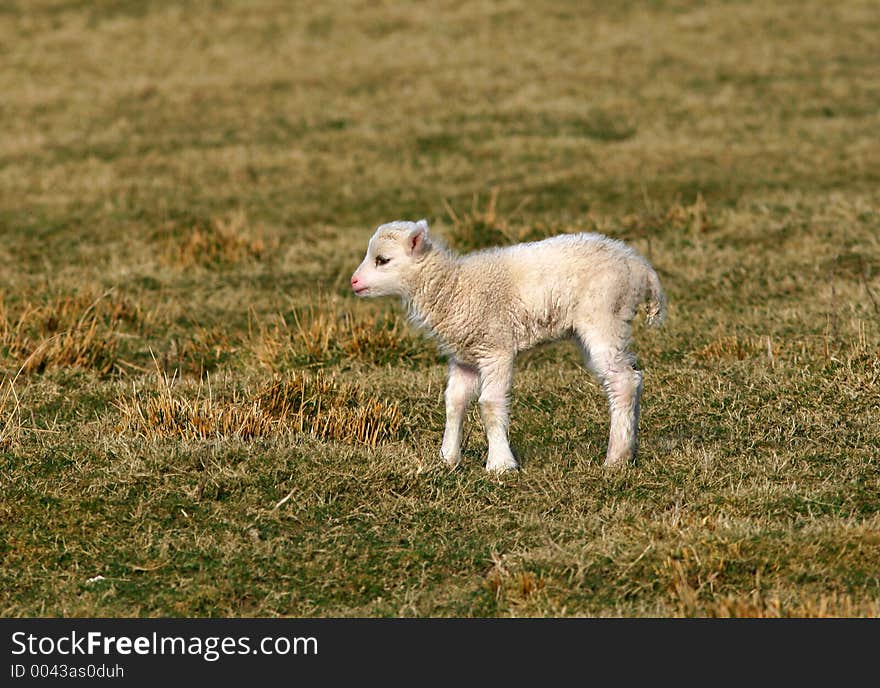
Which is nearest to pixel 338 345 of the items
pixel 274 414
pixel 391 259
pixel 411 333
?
pixel 411 333

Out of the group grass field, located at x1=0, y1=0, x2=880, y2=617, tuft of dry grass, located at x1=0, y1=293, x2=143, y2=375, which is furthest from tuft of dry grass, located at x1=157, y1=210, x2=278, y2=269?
tuft of dry grass, located at x1=0, y1=293, x2=143, y2=375

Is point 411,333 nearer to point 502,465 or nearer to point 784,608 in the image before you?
point 502,465

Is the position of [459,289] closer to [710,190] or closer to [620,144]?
[710,190]

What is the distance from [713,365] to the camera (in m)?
10.1

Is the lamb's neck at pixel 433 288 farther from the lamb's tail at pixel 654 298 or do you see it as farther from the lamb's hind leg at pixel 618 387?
the lamb's tail at pixel 654 298

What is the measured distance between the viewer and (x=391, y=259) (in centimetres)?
806

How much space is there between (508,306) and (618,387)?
825 mm

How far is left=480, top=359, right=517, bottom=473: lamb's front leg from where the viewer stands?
7.78 meters

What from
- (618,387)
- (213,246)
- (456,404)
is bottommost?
(213,246)

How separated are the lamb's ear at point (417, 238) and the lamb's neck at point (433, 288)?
9cm

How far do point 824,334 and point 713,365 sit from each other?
1.25 m

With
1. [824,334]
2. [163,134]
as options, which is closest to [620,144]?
[163,134]

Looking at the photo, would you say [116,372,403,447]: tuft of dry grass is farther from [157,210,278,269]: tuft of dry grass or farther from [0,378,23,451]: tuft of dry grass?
[157,210,278,269]: tuft of dry grass

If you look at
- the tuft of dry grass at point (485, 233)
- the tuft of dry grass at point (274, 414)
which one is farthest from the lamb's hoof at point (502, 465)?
the tuft of dry grass at point (485, 233)
